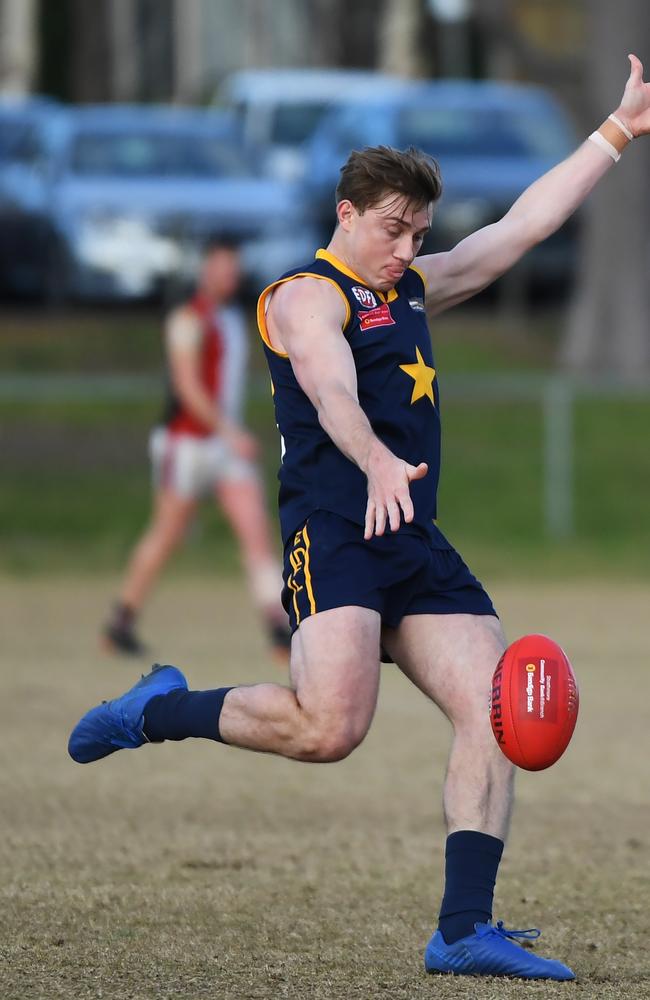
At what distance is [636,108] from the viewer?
228 inches

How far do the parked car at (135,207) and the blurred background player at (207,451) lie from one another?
9.63 metres

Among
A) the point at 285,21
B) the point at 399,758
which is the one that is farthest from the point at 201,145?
the point at 285,21

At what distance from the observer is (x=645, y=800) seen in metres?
7.50

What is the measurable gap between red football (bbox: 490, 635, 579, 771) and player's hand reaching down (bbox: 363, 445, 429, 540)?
51 cm

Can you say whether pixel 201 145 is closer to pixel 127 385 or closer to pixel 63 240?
pixel 63 240

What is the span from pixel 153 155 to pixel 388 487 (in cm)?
1703

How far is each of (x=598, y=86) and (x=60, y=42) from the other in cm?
2142

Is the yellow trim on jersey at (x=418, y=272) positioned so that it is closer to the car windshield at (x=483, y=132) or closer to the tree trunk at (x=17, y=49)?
the car windshield at (x=483, y=132)

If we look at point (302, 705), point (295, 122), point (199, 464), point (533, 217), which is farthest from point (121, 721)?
point (295, 122)

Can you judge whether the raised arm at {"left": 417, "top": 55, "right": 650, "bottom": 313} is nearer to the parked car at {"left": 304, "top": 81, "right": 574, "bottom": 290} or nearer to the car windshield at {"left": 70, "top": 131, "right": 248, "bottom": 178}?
the parked car at {"left": 304, "top": 81, "right": 574, "bottom": 290}

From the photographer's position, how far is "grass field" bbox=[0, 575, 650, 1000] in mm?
5039

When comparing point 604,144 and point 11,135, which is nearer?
point 604,144

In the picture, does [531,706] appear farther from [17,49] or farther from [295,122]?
[17,49]

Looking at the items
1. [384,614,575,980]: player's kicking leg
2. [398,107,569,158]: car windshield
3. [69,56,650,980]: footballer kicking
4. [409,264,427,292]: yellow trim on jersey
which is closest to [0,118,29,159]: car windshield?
[398,107,569,158]: car windshield
